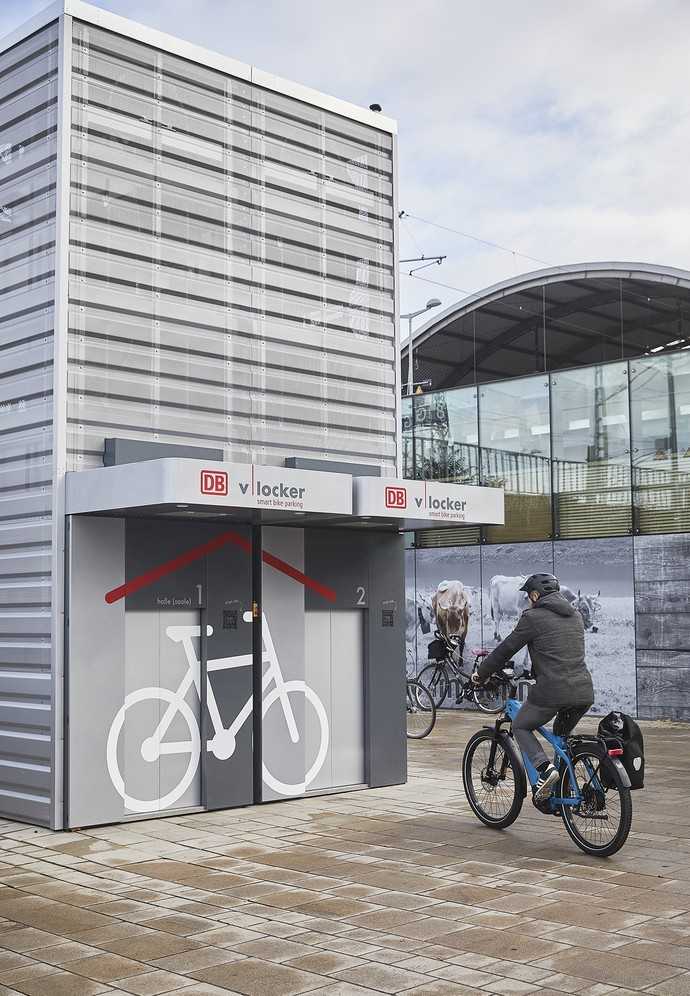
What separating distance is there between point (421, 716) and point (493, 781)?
269 inches

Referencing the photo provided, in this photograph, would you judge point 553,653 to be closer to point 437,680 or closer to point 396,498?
point 396,498

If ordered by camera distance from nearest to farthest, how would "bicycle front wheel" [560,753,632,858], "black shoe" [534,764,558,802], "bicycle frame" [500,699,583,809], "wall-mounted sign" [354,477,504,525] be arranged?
"bicycle front wheel" [560,753,632,858], "bicycle frame" [500,699,583,809], "black shoe" [534,764,558,802], "wall-mounted sign" [354,477,504,525]

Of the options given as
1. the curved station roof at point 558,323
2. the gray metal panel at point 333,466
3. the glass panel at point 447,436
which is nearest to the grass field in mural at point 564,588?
the glass panel at point 447,436

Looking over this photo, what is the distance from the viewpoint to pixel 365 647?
1130cm

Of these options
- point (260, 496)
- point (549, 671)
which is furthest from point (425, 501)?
point (549, 671)

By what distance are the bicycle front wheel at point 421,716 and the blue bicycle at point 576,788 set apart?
653 centimetres

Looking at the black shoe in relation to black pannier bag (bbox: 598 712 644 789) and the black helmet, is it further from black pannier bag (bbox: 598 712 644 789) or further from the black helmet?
the black helmet

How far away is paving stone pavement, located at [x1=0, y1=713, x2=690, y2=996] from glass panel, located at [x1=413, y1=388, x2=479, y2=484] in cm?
1115

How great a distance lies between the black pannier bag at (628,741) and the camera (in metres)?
7.83

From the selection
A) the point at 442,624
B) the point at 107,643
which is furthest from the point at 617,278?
the point at 107,643

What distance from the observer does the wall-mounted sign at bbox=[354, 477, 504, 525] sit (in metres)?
9.94

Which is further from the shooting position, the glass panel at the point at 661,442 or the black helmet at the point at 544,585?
the glass panel at the point at 661,442

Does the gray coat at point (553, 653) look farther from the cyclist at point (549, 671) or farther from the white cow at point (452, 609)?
the white cow at point (452, 609)

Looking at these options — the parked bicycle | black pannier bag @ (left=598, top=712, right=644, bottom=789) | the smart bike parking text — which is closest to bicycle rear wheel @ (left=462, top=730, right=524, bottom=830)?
black pannier bag @ (left=598, top=712, right=644, bottom=789)
